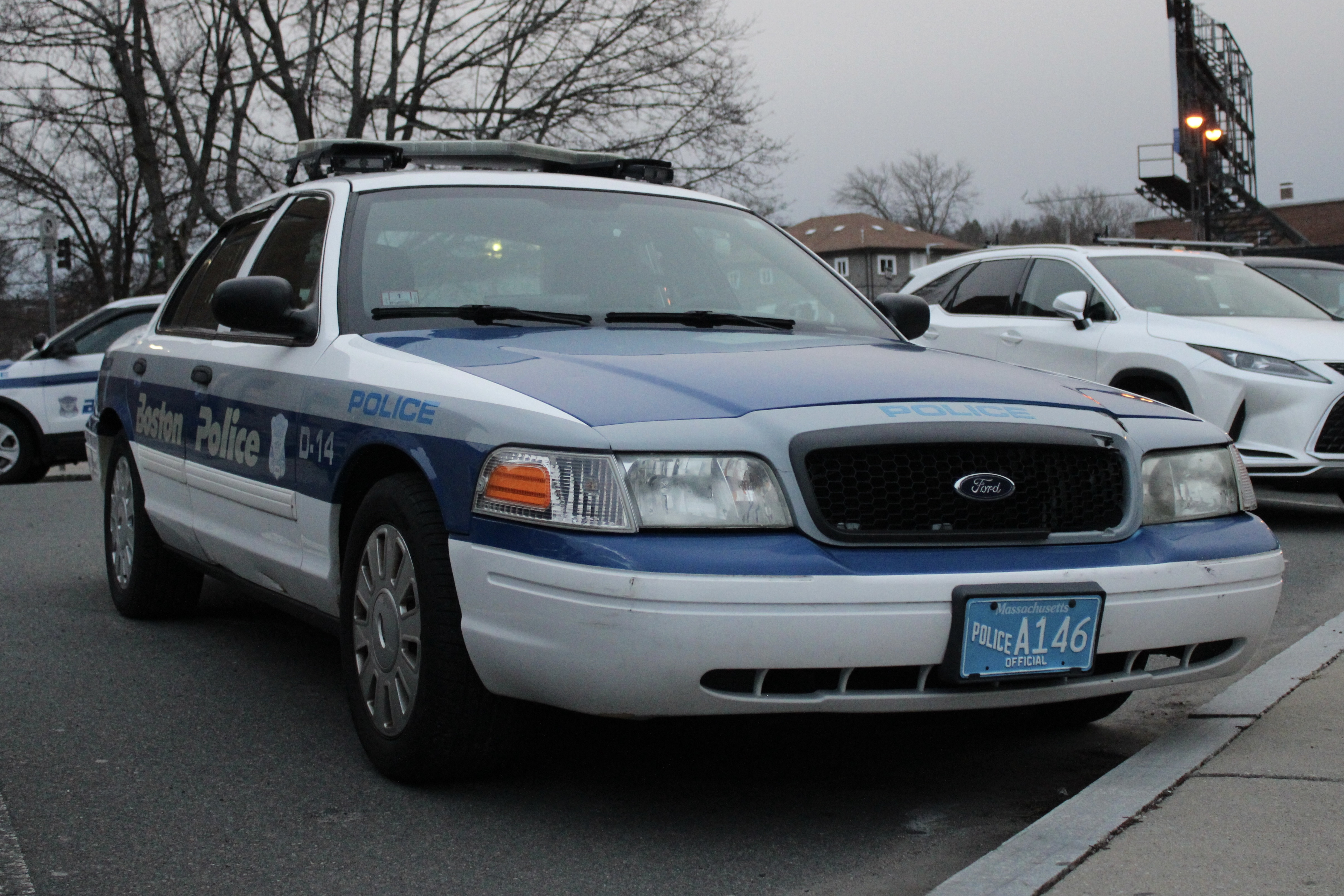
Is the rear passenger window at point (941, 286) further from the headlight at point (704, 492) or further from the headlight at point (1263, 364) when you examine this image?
the headlight at point (704, 492)

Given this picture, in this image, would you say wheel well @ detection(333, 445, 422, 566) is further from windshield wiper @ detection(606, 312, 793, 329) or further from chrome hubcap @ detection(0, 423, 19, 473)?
chrome hubcap @ detection(0, 423, 19, 473)

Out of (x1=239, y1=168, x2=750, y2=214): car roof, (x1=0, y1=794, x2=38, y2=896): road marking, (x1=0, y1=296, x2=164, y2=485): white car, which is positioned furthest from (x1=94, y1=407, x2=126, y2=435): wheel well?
(x1=0, y1=296, x2=164, y2=485): white car

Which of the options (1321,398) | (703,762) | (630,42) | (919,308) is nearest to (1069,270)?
(1321,398)

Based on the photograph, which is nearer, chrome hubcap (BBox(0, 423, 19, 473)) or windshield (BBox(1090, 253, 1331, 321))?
windshield (BBox(1090, 253, 1331, 321))

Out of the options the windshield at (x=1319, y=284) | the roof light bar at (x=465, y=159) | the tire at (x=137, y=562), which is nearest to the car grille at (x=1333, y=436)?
the roof light bar at (x=465, y=159)

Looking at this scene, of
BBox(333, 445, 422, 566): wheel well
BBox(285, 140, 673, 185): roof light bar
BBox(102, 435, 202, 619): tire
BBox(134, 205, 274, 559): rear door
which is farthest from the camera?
BBox(102, 435, 202, 619): tire

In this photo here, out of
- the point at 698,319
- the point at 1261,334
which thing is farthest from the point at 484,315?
the point at 1261,334

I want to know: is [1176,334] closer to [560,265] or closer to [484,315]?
[560,265]

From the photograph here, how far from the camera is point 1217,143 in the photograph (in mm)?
38438

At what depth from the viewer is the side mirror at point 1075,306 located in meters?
8.98

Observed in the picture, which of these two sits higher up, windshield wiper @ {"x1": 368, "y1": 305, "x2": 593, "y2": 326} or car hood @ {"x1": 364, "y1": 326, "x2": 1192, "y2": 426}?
windshield wiper @ {"x1": 368, "y1": 305, "x2": 593, "y2": 326}

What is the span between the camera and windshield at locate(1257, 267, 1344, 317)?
12.4 meters

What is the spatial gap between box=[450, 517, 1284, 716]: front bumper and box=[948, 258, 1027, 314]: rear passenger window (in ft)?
22.2

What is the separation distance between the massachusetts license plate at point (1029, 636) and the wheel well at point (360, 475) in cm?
143
